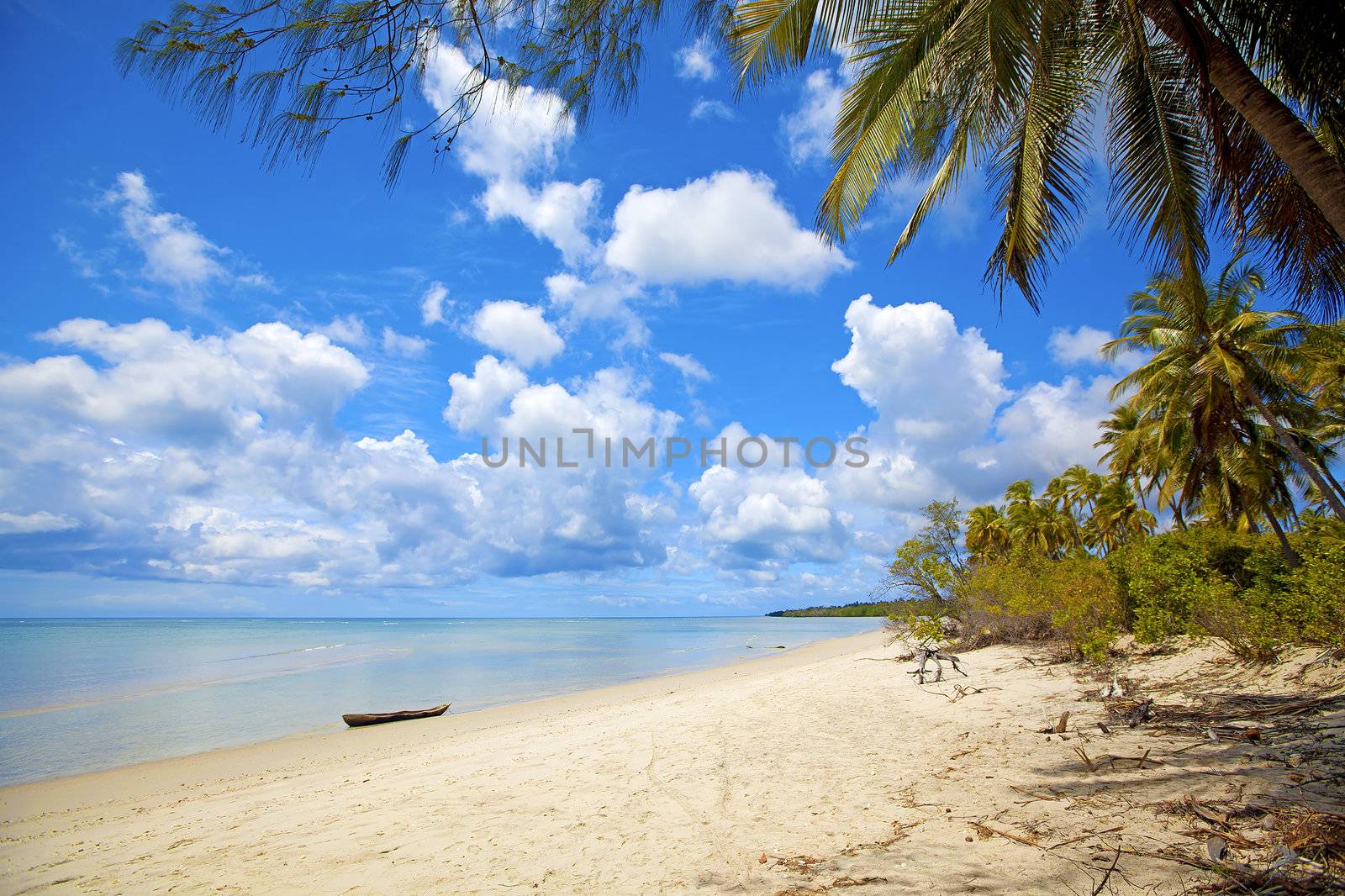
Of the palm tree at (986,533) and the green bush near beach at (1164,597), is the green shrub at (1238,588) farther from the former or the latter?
the palm tree at (986,533)

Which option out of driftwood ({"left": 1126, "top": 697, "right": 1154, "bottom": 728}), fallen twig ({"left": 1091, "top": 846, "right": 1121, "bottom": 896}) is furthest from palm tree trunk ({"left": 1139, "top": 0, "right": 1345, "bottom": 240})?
driftwood ({"left": 1126, "top": 697, "right": 1154, "bottom": 728})

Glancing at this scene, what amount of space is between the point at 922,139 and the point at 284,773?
462 inches

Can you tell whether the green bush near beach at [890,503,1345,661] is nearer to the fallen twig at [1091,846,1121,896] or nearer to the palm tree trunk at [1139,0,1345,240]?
the palm tree trunk at [1139,0,1345,240]

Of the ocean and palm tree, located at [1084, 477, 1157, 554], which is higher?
palm tree, located at [1084, 477, 1157, 554]

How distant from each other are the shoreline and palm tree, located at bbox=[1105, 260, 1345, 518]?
561 inches

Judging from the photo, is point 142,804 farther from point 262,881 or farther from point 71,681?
point 71,681

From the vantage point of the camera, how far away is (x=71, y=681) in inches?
890

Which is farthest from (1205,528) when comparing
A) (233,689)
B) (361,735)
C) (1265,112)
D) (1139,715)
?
(233,689)

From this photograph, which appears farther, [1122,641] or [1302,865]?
[1122,641]

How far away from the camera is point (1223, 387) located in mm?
14570

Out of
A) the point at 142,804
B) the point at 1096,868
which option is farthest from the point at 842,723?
the point at 142,804

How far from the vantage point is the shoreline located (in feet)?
32.4

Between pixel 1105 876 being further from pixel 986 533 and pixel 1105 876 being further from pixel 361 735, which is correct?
pixel 986 533

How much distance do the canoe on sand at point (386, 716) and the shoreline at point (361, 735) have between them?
0.66 feet
